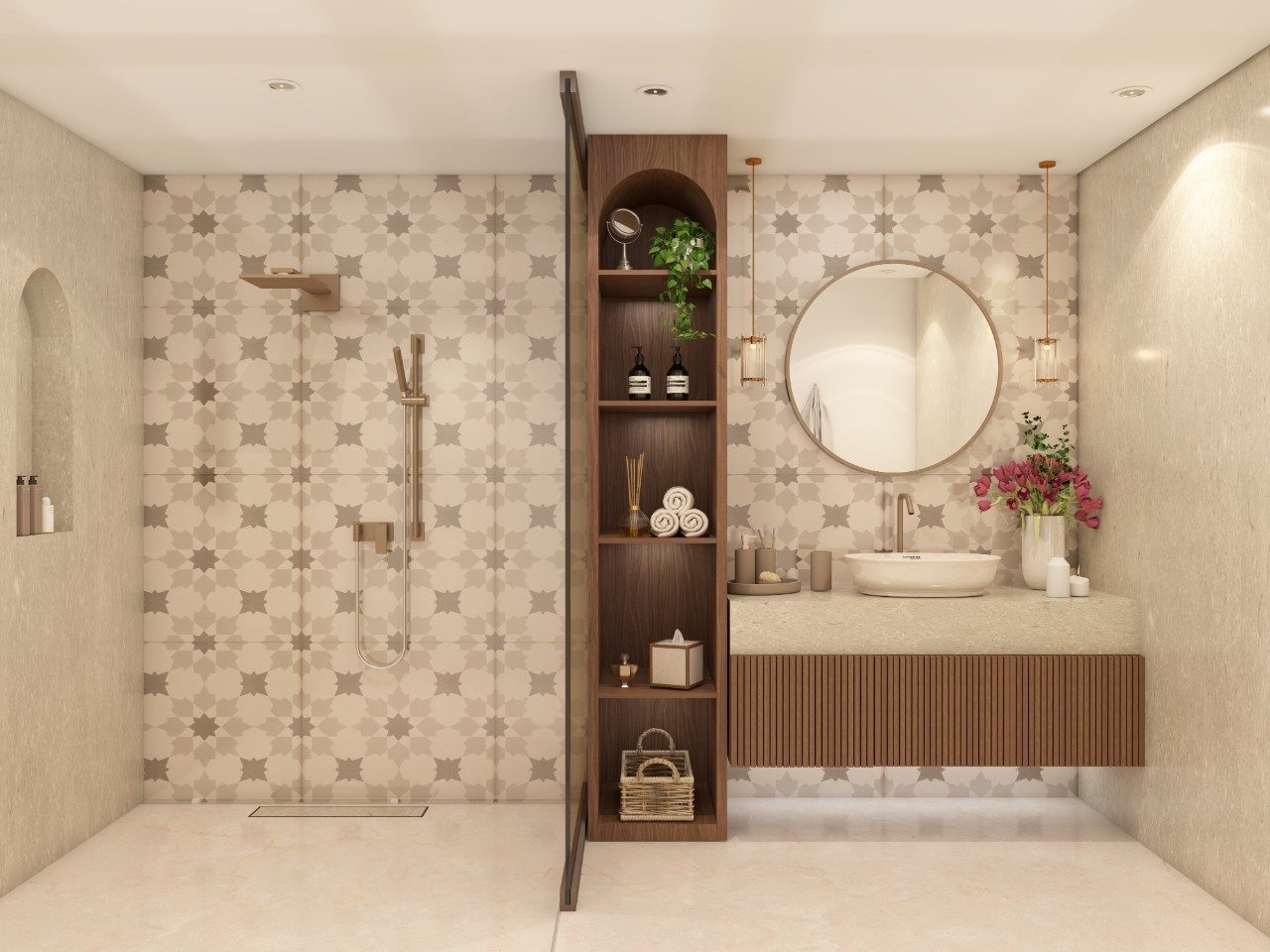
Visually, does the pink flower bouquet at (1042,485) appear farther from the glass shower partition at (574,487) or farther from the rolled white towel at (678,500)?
the glass shower partition at (574,487)

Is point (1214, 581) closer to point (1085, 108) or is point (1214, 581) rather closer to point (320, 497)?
point (1085, 108)

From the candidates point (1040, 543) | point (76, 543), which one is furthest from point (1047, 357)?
point (76, 543)

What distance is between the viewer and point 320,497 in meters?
4.18

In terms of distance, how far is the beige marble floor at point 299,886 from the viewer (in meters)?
2.93

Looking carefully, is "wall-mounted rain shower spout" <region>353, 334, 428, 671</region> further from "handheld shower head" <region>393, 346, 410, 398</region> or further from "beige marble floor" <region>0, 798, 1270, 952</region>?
"beige marble floor" <region>0, 798, 1270, 952</region>

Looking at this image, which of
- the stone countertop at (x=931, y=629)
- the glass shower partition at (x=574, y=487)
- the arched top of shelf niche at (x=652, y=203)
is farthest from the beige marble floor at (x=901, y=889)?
the arched top of shelf niche at (x=652, y=203)

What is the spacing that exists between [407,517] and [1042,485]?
2.57 m

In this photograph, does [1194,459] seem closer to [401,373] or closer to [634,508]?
[634,508]

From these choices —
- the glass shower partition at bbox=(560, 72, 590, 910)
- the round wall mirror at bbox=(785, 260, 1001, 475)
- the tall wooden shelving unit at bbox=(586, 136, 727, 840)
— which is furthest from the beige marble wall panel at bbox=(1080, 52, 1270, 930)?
the glass shower partition at bbox=(560, 72, 590, 910)

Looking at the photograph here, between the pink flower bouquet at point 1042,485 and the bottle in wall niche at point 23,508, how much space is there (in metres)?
3.50

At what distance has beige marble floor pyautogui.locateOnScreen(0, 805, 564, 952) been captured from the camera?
2.93 metres

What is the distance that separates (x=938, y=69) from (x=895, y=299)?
1182 mm

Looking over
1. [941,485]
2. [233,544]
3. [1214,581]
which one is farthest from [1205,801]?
[233,544]

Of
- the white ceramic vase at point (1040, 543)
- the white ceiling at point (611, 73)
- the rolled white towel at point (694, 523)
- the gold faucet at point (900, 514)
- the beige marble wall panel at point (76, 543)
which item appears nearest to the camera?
the white ceiling at point (611, 73)
